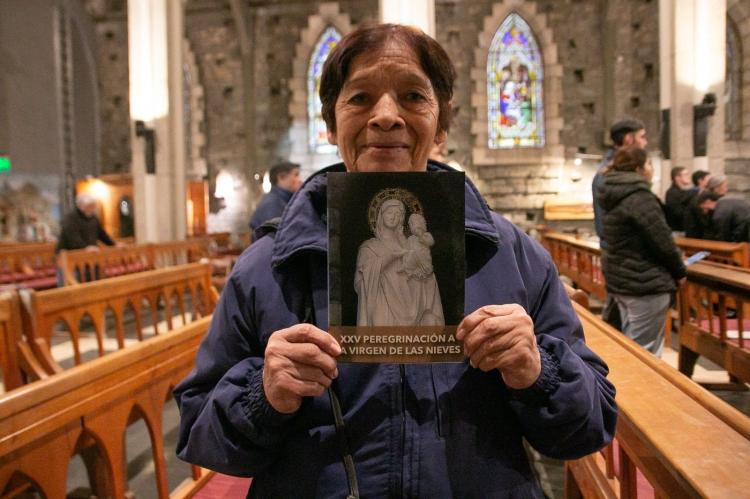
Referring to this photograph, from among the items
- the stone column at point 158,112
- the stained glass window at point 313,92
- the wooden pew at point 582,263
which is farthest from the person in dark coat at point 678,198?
the stained glass window at point 313,92

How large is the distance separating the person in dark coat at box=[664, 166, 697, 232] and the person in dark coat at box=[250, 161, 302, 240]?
13.4ft

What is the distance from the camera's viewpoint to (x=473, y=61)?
1294cm

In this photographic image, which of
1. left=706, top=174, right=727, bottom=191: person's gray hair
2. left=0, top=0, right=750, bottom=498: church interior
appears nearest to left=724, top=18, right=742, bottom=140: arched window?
left=0, top=0, right=750, bottom=498: church interior

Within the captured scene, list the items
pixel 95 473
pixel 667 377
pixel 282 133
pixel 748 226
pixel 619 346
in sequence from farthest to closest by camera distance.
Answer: pixel 282 133 → pixel 748 226 → pixel 95 473 → pixel 619 346 → pixel 667 377

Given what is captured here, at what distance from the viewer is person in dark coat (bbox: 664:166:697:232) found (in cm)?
570

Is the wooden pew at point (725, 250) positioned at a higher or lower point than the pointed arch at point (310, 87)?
lower

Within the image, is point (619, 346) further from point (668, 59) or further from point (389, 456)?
point (668, 59)

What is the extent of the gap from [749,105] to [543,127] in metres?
4.15

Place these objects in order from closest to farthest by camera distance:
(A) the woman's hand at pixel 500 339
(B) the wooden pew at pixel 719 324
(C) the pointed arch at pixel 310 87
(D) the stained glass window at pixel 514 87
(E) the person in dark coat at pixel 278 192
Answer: (A) the woman's hand at pixel 500 339 → (B) the wooden pew at pixel 719 324 → (E) the person in dark coat at pixel 278 192 → (D) the stained glass window at pixel 514 87 → (C) the pointed arch at pixel 310 87

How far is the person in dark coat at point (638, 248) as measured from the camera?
301cm

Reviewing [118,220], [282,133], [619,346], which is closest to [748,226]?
[619,346]

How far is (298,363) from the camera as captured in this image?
0.75 m

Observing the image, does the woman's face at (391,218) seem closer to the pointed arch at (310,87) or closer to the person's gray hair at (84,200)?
the person's gray hair at (84,200)

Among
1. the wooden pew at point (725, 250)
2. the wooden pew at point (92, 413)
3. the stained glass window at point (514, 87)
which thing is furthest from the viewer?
the stained glass window at point (514, 87)
